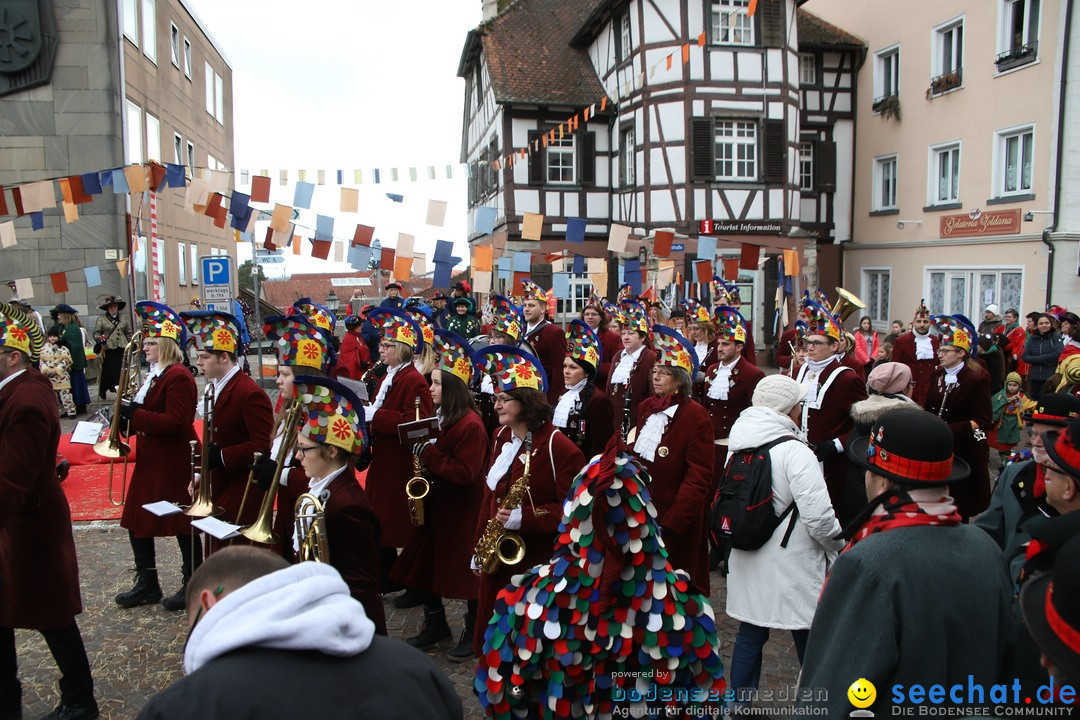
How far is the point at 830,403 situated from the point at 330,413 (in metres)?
4.18

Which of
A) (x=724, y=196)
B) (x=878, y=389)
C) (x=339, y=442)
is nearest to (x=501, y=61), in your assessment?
(x=724, y=196)

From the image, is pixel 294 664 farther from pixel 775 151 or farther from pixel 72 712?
pixel 775 151

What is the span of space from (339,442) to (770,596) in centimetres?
228

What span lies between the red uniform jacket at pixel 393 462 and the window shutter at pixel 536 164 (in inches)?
749

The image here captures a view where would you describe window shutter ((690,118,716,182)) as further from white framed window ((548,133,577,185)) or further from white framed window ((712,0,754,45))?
white framed window ((548,133,577,185))

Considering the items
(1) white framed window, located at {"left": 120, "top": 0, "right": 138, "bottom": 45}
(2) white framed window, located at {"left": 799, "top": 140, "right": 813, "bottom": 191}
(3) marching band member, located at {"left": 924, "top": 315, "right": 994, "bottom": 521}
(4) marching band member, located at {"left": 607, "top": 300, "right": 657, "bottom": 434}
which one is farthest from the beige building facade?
(1) white framed window, located at {"left": 120, "top": 0, "right": 138, "bottom": 45}

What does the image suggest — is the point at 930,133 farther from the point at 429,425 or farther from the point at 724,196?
the point at 429,425

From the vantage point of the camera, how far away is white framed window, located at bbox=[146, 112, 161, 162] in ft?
73.9

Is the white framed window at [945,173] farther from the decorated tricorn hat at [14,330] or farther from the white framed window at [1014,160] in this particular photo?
the decorated tricorn hat at [14,330]

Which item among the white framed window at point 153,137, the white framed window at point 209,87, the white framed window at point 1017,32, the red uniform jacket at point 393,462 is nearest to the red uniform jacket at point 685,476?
the red uniform jacket at point 393,462

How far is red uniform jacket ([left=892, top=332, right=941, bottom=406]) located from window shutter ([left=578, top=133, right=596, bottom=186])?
16.3 metres

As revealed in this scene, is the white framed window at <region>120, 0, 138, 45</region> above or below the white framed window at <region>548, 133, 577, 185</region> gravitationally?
above

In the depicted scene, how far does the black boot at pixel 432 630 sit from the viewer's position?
521cm

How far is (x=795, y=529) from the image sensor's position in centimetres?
402
